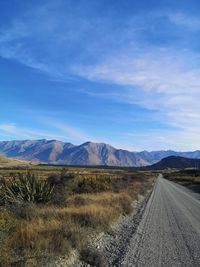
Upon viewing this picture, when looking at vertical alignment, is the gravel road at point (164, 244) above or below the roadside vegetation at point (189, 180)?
below

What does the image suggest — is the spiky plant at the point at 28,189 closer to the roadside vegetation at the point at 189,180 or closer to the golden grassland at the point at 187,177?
the roadside vegetation at the point at 189,180

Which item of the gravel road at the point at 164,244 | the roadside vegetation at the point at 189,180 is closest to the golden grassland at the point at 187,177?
the roadside vegetation at the point at 189,180

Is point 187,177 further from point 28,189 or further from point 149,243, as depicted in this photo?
point 149,243

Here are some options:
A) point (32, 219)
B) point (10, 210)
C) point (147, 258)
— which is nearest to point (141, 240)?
point (147, 258)

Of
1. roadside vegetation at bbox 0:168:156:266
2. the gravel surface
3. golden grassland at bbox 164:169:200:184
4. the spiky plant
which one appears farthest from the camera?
golden grassland at bbox 164:169:200:184

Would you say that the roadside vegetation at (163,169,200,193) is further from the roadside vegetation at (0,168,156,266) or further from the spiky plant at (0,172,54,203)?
the roadside vegetation at (0,168,156,266)

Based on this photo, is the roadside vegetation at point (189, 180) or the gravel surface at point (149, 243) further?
→ the roadside vegetation at point (189, 180)

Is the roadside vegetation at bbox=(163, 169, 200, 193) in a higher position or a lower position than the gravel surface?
higher

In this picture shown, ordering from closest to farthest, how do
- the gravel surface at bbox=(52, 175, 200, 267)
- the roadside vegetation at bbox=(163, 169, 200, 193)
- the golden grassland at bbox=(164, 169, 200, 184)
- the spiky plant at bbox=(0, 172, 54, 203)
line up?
1. the gravel surface at bbox=(52, 175, 200, 267)
2. the spiky plant at bbox=(0, 172, 54, 203)
3. the roadside vegetation at bbox=(163, 169, 200, 193)
4. the golden grassland at bbox=(164, 169, 200, 184)

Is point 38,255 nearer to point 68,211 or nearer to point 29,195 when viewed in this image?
point 68,211

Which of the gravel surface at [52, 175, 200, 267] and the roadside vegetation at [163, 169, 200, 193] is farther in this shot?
the roadside vegetation at [163, 169, 200, 193]

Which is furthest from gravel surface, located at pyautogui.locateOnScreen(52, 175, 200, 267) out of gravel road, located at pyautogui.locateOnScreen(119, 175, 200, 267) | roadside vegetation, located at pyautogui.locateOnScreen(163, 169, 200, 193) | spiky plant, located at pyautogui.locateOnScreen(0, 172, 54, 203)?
roadside vegetation, located at pyautogui.locateOnScreen(163, 169, 200, 193)

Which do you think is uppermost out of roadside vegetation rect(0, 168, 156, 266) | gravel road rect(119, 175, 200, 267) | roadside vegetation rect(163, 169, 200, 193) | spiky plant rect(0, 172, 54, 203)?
roadside vegetation rect(163, 169, 200, 193)

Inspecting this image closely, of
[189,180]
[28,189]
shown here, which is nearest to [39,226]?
[28,189]
